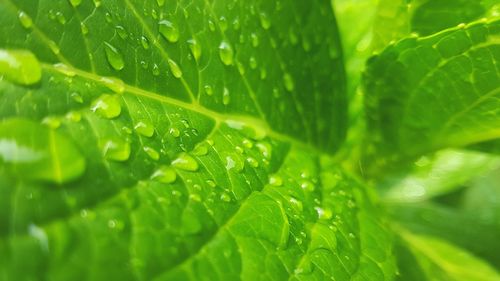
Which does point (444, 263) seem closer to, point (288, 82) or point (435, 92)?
point (435, 92)

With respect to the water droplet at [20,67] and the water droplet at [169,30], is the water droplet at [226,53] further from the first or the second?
the water droplet at [20,67]

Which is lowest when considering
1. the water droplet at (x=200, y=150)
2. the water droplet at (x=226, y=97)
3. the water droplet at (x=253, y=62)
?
the water droplet at (x=200, y=150)

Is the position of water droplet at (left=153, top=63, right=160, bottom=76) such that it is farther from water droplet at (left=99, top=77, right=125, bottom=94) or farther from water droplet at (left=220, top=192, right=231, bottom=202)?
water droplet at (left=220, top=192, right=231, bottom=202)

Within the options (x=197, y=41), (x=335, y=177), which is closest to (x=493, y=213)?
(x=335, y=177)

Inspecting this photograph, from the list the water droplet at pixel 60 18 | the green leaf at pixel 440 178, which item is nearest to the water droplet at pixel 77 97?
the water droplet at pixel 60 18

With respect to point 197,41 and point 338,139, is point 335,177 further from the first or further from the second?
point 197,41

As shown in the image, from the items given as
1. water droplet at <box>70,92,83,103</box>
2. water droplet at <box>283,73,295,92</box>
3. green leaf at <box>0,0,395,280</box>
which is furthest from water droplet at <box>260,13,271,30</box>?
water droplet at <box>70,92,83,103</box>
